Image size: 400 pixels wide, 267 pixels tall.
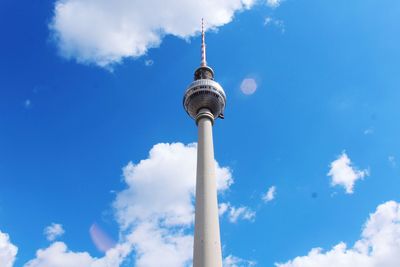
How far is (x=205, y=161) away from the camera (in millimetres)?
65375

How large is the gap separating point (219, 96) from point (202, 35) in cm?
2508

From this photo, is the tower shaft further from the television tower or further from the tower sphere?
the tower sphere

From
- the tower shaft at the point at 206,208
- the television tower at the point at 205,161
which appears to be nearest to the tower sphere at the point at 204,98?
the television tower at the point at 205,161

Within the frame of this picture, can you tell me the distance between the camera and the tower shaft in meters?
53.6

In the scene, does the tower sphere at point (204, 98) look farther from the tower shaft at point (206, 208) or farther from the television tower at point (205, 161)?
the tower shaft at point (206, 208)

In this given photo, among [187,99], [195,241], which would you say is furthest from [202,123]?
[195,241]

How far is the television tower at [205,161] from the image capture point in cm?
5431

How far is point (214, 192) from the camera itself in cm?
6209

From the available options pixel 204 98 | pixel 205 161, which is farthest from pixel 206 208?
pixel 204 98

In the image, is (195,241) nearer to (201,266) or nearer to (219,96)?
(201,266)

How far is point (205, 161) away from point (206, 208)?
8.92 m

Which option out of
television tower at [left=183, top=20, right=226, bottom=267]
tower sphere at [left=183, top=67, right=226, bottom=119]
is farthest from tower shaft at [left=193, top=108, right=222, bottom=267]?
tower sphere at [left=183, top=67, right=226, bottom=119]

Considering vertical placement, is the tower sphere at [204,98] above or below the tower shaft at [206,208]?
above

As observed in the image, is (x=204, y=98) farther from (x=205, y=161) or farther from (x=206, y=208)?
(x=206, y=208)
